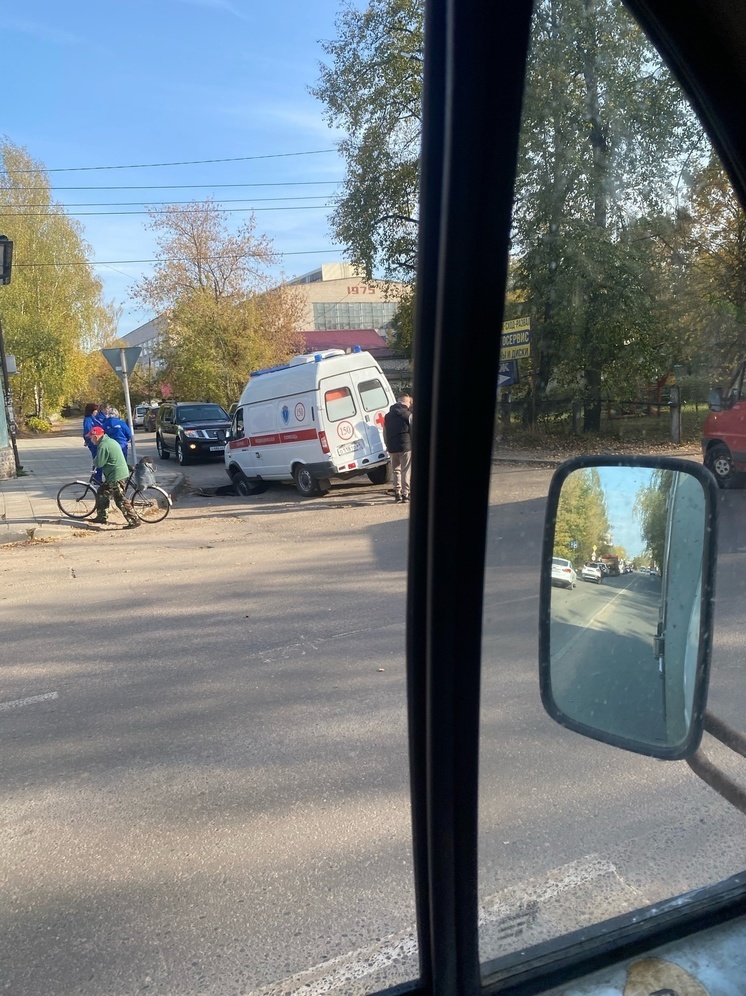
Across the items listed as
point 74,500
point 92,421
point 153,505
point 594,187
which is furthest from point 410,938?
point 92,421

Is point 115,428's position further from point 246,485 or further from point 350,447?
point 350,447

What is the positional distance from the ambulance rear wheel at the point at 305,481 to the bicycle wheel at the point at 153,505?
2553 millimetres

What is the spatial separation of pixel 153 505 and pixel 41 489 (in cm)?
567

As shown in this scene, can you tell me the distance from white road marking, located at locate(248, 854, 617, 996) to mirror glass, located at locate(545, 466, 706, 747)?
1.56 feet

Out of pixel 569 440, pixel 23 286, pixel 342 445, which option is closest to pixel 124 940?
pixel 569 440

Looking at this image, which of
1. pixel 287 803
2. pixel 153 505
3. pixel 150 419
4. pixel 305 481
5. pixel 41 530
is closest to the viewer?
pixel 287 803

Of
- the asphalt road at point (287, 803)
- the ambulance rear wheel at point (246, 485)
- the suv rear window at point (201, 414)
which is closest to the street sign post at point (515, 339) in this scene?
the asphalt road at point (287, 803)

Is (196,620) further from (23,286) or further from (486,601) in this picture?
(23,286)

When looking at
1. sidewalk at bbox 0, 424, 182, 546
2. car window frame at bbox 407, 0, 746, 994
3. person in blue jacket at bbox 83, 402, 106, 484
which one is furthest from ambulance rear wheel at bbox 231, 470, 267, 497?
car window frame at bbox 407, 0, 746, 994

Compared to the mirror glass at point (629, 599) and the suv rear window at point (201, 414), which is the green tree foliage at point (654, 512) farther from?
the suv rear window at point (201, 414)

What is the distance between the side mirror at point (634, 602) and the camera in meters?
1.35

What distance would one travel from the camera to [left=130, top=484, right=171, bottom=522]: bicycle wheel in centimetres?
1295

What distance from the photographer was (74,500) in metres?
13.3

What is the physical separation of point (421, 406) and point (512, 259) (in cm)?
27
